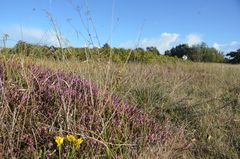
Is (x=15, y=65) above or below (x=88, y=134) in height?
above

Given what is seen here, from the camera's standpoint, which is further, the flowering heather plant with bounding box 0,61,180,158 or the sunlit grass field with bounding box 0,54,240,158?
the flowering heather plant with bounding box 0,61,180,158

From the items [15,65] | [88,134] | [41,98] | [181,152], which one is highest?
[15,65]

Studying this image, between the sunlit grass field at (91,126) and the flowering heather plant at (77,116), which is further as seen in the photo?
the flowering heather plant at (77,116)

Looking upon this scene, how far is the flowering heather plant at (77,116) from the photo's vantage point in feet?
8.55

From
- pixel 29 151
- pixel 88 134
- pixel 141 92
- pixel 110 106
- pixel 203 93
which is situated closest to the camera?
pixel 29 151

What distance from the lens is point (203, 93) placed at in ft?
19.4

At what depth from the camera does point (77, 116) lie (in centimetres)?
291

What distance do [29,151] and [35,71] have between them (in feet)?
4.75

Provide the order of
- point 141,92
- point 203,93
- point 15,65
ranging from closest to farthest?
point 15,65 < point 141,92 < point 203,93

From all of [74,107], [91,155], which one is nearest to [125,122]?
[74,107]

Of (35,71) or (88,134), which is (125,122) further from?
(35,71)

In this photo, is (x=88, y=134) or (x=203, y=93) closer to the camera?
(x=88, y=134)

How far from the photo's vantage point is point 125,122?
3.08 meters

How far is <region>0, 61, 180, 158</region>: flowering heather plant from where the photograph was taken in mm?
2607
